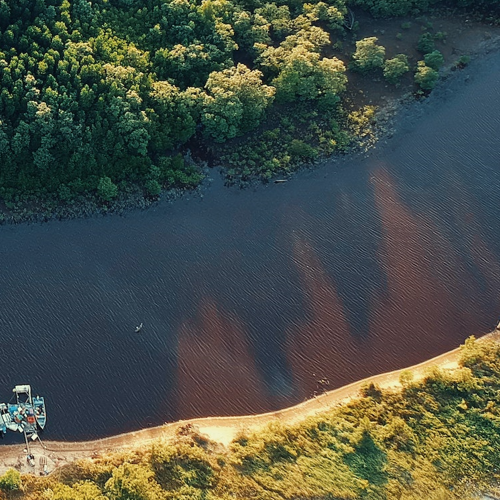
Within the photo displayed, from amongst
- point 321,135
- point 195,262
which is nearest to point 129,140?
point 195,262

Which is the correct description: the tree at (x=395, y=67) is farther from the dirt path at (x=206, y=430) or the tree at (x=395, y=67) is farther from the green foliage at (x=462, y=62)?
the dirt path at (x=206, y=430)

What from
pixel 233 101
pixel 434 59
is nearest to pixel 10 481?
pixel 233 101

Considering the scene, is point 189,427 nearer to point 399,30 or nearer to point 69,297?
point 69,297

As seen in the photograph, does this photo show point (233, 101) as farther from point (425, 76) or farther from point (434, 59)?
point (434, 59)

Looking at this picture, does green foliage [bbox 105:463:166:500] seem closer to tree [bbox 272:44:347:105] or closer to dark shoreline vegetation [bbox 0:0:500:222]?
dark shoreline vegetation [bbox 0:0:500:222]

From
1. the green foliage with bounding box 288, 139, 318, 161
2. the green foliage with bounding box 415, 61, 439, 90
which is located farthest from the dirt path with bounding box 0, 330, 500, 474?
the green foliage with bounding box 415, 61, 439, 90

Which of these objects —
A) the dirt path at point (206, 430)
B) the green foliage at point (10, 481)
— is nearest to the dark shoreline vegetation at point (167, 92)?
the dirt path at point (206, 430)
